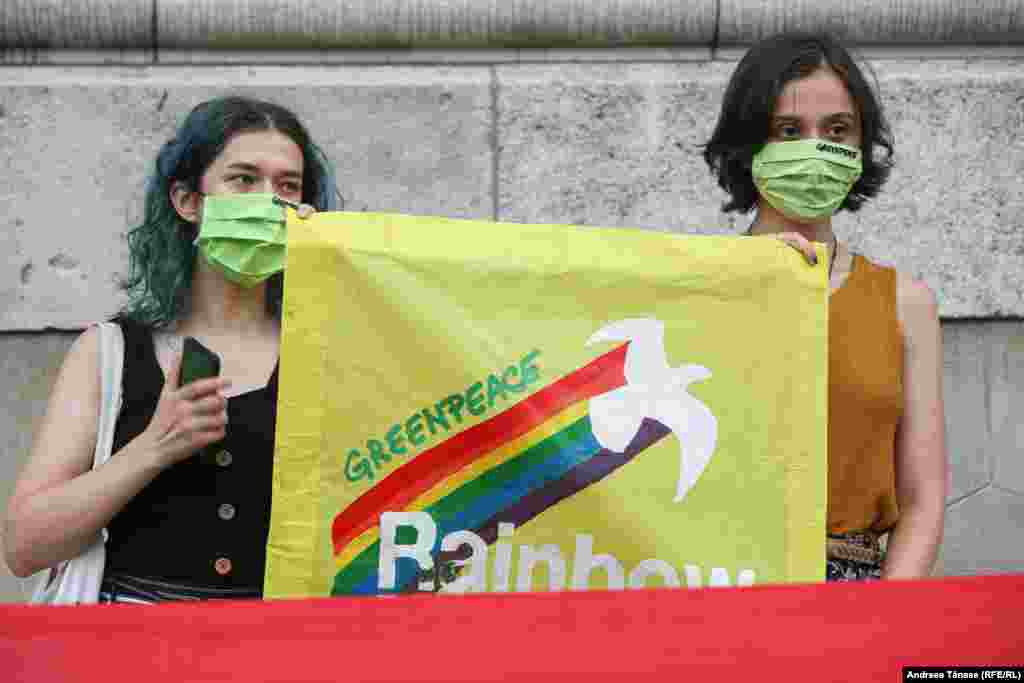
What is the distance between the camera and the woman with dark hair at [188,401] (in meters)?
3.34

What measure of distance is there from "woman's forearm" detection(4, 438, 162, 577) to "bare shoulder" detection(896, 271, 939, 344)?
149 cm

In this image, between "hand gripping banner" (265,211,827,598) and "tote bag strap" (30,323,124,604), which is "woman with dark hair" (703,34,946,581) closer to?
"hand gripping banner" (265,211,827,598)

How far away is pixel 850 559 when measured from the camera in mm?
3580

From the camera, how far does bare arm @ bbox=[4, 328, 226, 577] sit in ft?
10.9

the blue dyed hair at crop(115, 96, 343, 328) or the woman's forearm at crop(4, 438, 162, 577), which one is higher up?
the blue dyed hair at crop(115, 96, 343, 328)

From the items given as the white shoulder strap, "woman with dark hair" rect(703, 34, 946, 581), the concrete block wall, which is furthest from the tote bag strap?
the concrete block wall

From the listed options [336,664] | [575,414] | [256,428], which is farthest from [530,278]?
[336,664]

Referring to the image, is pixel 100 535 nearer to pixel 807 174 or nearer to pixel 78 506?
pixel 78 506

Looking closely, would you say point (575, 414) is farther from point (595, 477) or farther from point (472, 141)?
point (472, 141)

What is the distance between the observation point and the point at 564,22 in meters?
5.56

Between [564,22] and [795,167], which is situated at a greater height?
[564,22]

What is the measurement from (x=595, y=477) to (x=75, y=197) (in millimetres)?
2509

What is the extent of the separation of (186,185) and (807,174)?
1.28 meters

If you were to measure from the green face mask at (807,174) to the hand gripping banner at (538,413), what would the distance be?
0.87 feet
